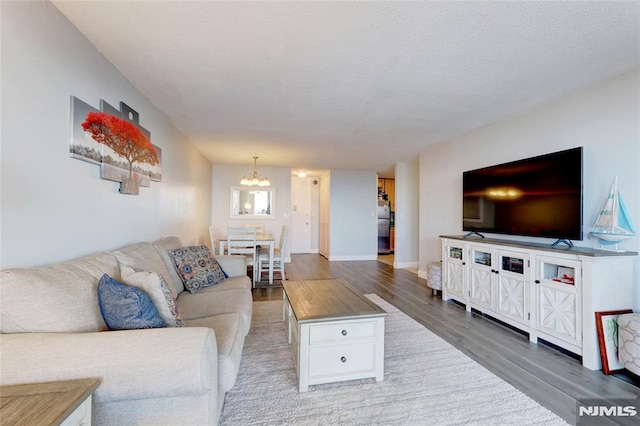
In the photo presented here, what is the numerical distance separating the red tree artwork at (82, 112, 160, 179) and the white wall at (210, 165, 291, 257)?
3.57 m

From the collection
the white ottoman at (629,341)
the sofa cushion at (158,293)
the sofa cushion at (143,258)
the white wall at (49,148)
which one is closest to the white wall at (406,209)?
the white ottoman at (629,341)

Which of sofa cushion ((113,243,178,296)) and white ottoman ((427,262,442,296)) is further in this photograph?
white ottoman ((427,262,442,296))

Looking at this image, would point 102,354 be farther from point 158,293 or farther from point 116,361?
point 158,293

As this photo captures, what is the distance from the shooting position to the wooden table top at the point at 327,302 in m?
1.85

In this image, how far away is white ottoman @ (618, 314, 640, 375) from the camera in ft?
6.06

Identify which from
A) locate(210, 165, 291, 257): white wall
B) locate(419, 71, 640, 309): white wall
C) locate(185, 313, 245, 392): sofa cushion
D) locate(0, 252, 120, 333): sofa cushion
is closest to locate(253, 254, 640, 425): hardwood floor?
locate(419, 71, 640, 309): white wall

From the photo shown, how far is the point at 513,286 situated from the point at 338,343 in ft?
6.42

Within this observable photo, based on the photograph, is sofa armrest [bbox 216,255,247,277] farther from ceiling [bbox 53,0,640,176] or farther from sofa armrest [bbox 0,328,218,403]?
sofa armrest [bbox 0,328,218,403]

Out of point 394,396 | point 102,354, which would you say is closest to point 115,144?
point 102,354

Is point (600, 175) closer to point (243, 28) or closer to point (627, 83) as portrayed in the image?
point (627, 83)

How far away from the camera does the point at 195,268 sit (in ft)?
8.40

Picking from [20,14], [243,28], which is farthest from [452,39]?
[20,14]

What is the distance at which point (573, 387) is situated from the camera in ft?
6.09

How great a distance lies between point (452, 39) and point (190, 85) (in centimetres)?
Result: 206
